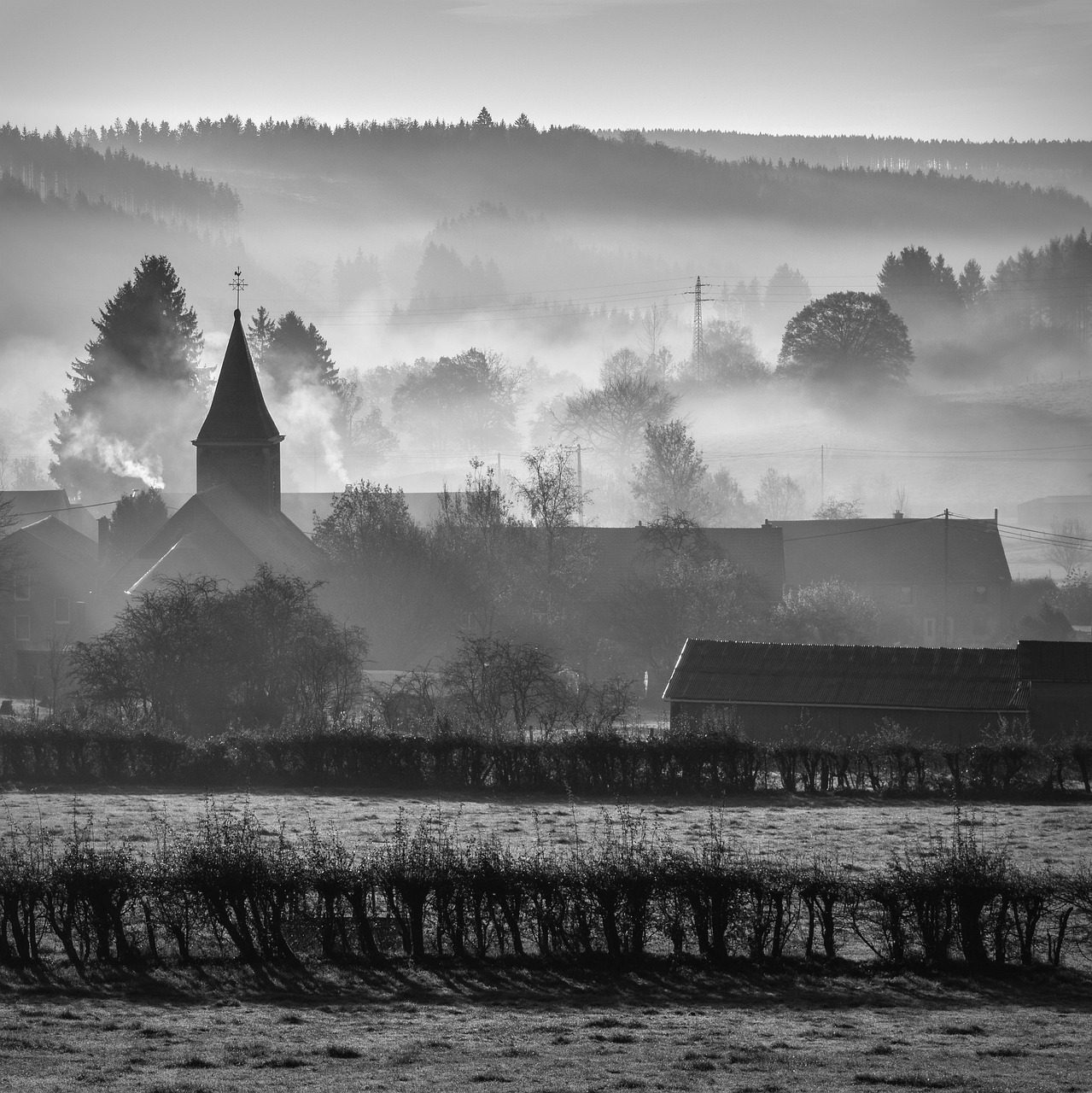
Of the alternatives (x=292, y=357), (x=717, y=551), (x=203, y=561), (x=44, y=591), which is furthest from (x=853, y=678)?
(x=292, y=357)

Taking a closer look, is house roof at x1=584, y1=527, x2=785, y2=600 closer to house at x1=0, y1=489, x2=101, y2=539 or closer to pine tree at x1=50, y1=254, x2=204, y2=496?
house at x1=0, y1=489, x2=101, y2=539

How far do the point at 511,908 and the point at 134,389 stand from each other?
89.9 meters

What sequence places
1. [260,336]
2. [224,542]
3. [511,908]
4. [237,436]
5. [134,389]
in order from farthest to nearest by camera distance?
1. [260,336]
2. [134,389]
3. [237,436]
4. [224,542]
5. [511,908]

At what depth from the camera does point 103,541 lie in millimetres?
66250

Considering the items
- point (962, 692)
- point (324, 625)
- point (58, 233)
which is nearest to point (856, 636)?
Answer: point (962, 692)

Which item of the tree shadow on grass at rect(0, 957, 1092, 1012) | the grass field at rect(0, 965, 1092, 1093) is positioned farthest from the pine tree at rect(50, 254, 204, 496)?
the grass field at rect(0, 965, 1092, 1093)

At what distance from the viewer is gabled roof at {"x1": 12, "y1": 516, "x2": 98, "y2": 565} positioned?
203 ft

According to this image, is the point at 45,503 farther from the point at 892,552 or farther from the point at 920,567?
the point at 920,567

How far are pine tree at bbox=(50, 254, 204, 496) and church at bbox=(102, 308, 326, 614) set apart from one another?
39987 mm

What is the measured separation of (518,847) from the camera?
73.8ft

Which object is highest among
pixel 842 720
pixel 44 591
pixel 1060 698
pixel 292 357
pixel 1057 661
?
pixel 292 357

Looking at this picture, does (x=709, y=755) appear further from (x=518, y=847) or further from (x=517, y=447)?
(x=517, y=447)

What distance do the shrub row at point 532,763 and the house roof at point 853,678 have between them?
706cm

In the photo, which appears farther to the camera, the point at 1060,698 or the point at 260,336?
the point at 260,336
